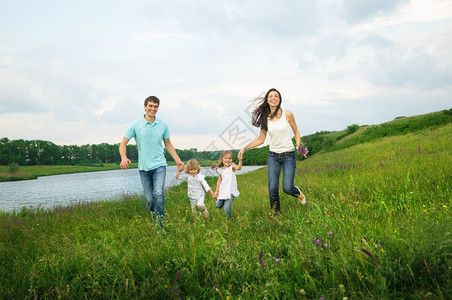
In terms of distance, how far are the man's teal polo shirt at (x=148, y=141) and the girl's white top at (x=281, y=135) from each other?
7.74 feet

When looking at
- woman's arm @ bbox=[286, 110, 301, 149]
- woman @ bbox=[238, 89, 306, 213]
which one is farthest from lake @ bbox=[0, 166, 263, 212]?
woman's arm @ bbox=[286, 110, 301, 149]

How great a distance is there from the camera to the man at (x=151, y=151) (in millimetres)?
5562

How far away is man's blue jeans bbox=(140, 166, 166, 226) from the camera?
5562mm

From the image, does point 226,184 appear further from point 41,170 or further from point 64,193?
point 41,170

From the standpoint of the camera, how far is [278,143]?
5.47 metres

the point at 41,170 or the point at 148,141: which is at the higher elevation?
the point at 148,141

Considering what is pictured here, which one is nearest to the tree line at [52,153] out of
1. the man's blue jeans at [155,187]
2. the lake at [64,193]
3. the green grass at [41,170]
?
the green grass at [41,170]

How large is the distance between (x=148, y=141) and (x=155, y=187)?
3.17 ft

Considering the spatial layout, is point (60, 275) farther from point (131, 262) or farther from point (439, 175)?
point (439, 175)

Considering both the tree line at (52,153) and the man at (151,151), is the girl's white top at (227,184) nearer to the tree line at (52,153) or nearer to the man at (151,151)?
the man at (151,151)

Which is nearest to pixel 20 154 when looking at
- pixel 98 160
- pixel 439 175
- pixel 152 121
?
pixel 98 160

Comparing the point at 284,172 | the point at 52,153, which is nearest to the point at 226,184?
the point at 284,172

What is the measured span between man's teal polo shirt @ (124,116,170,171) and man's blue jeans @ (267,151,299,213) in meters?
2.30

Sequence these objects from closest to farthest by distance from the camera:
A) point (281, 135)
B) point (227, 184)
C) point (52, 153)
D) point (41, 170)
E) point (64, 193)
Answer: point (281, 135) → point (227, 184) → point (64, 193) → point (41, 170) → point (52, 153)
